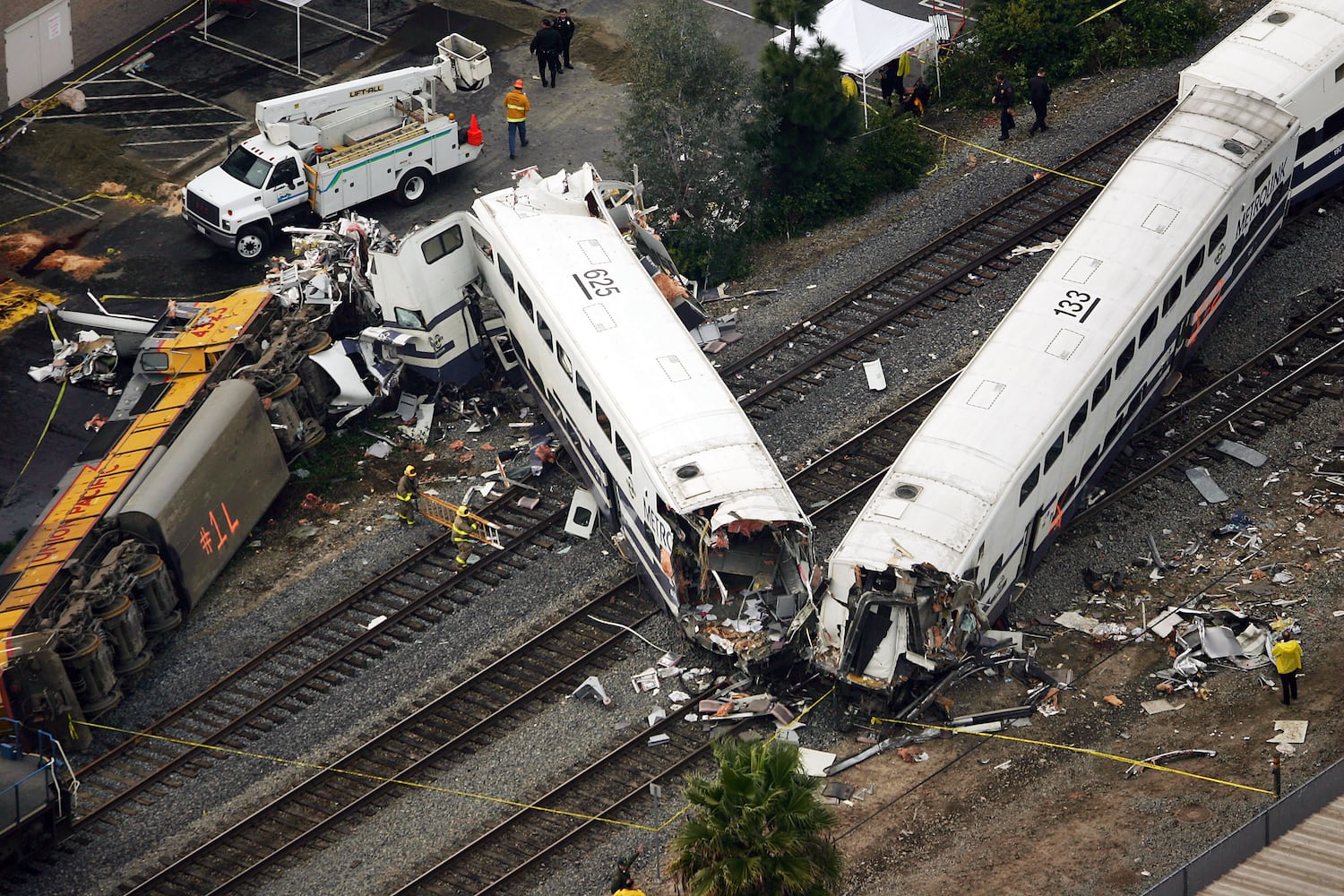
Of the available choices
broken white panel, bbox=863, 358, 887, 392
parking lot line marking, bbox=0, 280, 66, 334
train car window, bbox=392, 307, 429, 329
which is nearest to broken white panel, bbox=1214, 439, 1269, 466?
broken white panel, bbox=863, 358, 887, 392

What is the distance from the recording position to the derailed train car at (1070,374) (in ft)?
70.8

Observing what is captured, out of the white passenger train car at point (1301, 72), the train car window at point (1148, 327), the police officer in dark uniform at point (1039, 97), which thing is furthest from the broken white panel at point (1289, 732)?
the police officer in dark uniform at point (1039, 97)

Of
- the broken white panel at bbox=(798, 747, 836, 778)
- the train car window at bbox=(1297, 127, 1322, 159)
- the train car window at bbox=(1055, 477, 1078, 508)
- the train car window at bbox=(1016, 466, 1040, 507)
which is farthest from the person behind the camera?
the train car window at bbox=(1297, 127, 1322, 159)

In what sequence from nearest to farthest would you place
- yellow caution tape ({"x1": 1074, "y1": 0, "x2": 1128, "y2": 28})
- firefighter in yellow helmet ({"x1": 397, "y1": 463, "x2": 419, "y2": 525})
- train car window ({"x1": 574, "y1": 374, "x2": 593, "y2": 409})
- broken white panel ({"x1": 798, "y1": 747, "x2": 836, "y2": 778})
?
broken white panel ({"x1": 798, "y1": 747, "x2": 836, "y2": 778}) → train car window ({"x1": 574, "y1": 374, "x2": 593, "y2": 409}) → firefighter in yellow helmet ({"x1": 397, "y1": 463, "x2": 419, "y2": 525}) → yellow caution tape ({"x1": 1074, "y1": 0, "x2": 1128, "y2": 28})

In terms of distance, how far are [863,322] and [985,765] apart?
34.3 ft

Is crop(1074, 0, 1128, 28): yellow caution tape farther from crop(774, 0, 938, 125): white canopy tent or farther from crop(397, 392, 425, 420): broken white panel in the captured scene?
crop(397, 392, 425, 420): broken white panel

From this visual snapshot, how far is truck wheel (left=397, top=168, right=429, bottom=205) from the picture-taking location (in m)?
33.9

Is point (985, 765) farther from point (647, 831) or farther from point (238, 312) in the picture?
point (238, 312)

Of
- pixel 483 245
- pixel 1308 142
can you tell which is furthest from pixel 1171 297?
pixel 483 245

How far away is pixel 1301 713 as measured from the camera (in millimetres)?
20984

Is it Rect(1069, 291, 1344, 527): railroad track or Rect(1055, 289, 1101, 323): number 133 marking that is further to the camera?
Rect(1069, 291, 1344, 527): railroad track

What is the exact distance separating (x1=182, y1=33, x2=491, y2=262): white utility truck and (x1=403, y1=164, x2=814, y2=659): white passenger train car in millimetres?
5349

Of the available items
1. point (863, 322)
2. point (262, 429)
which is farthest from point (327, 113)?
point (863, 322)

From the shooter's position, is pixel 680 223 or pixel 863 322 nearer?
pixel 863 322
